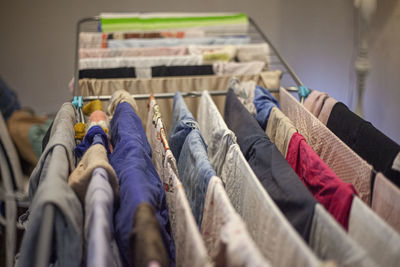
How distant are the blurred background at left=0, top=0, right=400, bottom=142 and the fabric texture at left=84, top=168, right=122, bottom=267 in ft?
6.31

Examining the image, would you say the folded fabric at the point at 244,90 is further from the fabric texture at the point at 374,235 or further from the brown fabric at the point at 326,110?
the fabric texture at the point at 374,235

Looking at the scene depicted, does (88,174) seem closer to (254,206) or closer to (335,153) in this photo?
(254,206)

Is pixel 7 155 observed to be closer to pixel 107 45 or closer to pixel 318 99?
pixel 107 45

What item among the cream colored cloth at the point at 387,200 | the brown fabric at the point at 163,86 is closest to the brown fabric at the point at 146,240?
the cream colored cloth at the point at 387,200

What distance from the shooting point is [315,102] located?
3.91 feet

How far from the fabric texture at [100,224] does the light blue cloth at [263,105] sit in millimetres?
551

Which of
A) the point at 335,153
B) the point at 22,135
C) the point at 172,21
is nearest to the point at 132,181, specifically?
the point at 335,153

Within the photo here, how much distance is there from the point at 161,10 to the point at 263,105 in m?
1.89

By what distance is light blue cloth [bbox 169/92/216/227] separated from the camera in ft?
2.82

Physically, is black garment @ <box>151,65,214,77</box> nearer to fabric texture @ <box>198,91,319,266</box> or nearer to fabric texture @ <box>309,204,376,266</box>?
fabric texture @ <box>198,91,319,266</box>

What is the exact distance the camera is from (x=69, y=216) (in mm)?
690

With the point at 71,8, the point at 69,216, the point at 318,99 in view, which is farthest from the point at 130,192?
the point at 71,8

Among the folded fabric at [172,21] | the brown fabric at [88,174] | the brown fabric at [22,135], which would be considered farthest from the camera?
the brown fabric at [22,135]

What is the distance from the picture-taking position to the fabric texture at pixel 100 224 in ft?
2.13
